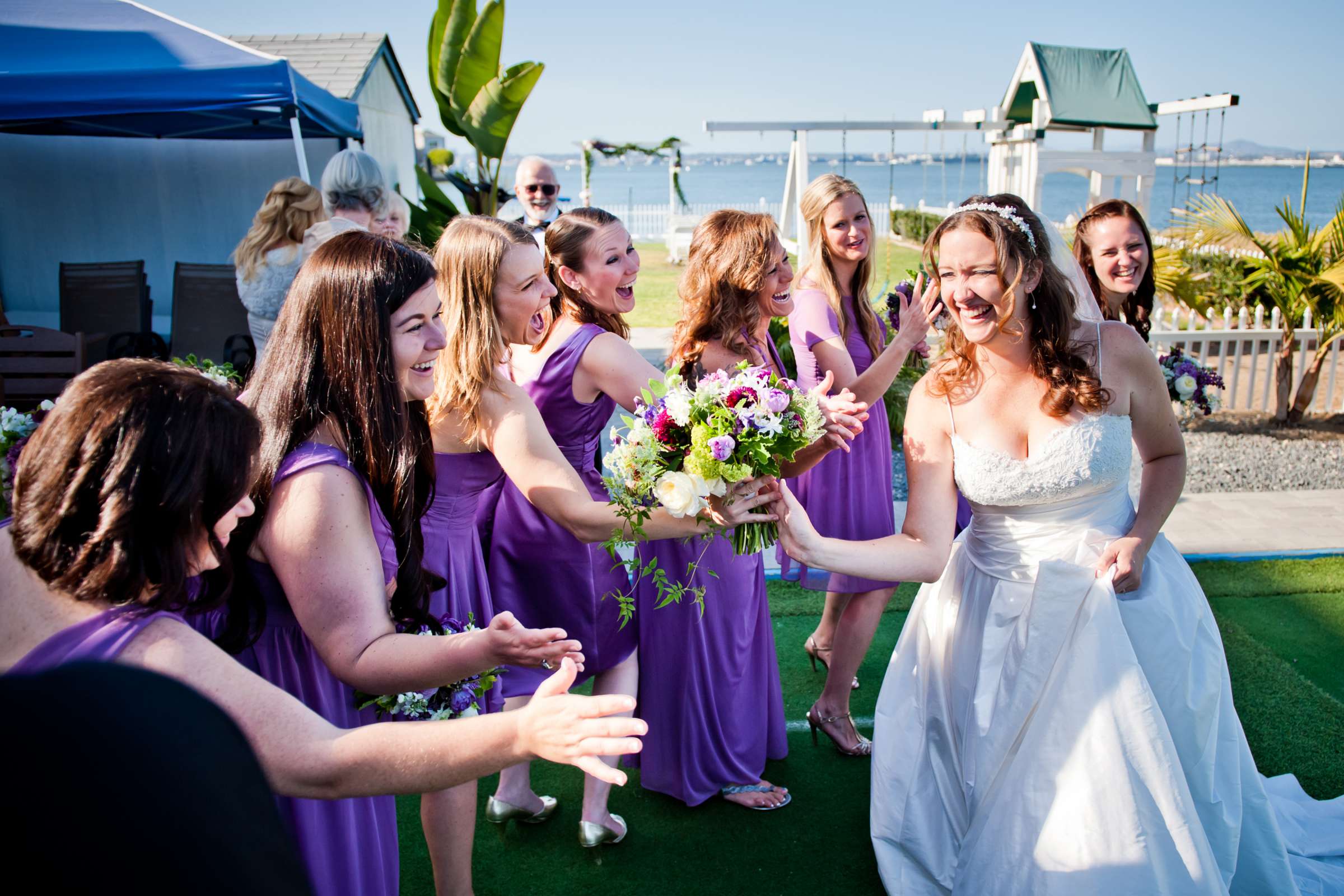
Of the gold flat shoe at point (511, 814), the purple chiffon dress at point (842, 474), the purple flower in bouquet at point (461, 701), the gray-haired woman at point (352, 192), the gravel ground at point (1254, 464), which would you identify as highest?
the gray-haired woman at point (352, 192)

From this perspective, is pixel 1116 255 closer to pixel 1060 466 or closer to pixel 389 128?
pixel 1060 466

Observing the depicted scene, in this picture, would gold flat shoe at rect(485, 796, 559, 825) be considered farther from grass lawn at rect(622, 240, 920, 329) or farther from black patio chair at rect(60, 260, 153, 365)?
black patio chair at rect(60, 260, 153, 365)

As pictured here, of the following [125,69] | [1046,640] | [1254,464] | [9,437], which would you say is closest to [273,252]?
[125,69]

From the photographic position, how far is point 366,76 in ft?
46.3

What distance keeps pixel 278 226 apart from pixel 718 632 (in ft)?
14.5

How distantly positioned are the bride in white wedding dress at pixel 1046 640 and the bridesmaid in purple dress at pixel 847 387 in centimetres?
73

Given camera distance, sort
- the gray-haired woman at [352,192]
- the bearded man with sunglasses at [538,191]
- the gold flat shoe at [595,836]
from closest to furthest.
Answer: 1. the gold flat shoe at [595,836]
2. the gray-haired woman at [352,192]
3. the bearded man with sunglasses at [538,191]

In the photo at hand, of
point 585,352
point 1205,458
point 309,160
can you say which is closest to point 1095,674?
point 585,352

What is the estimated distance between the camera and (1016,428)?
9.40ft

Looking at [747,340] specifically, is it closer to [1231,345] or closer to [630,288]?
[630,288]

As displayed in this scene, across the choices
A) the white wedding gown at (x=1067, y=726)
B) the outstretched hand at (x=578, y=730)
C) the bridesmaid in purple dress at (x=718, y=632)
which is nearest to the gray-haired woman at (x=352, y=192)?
the bridesmaid in purple dress at (x=718, y=632)

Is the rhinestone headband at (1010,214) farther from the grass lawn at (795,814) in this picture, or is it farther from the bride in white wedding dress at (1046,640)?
the grass lawn at (795,814)

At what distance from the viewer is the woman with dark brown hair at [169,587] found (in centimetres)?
138

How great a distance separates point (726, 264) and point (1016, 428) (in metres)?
1.38
